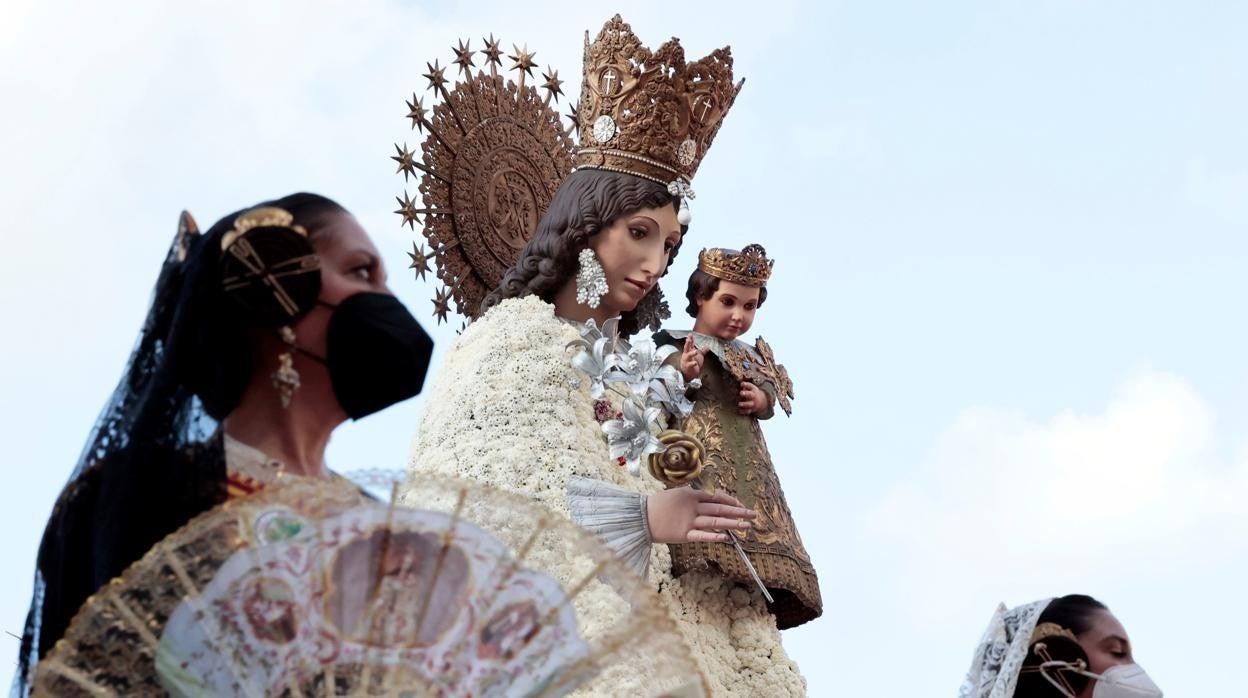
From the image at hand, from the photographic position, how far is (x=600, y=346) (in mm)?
6273

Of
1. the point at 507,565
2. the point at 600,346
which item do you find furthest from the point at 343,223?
the point at 600,346

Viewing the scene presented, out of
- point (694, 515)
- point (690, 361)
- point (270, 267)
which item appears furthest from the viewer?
point (690, 361)

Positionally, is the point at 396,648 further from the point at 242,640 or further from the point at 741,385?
the point at 741,385

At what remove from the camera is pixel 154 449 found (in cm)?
325

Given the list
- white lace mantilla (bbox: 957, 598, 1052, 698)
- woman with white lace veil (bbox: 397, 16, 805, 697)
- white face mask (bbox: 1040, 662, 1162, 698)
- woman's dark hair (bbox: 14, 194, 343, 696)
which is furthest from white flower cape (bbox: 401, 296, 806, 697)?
woman's dark hair (bbox: 14, 194, 343, 696)

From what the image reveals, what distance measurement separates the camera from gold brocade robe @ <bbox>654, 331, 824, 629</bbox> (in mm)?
6301

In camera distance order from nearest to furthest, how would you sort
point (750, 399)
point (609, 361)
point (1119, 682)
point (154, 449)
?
point (154, 449)
point (1119, 682)
point (609, 361)
point (750, 399)

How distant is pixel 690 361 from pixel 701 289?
1.82ft

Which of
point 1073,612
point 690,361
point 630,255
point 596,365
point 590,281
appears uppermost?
point 630,255

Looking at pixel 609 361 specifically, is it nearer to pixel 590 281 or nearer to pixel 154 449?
pixel 590 281

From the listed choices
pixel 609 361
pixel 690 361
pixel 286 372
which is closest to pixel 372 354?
pixel 286 372

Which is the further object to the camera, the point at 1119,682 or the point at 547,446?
the point at 547,446

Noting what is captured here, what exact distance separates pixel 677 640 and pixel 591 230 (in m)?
3.70

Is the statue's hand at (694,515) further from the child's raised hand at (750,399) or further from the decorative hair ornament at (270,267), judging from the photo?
the decorative hair ornament at (270,267)
